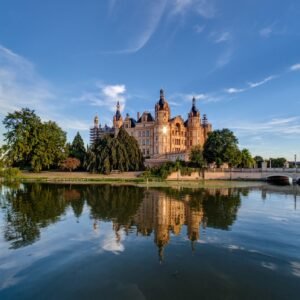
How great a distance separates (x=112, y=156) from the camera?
185 ft

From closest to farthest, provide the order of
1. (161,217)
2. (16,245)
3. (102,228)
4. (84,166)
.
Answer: (16,245)
(102,228)
(161,217)
(84,166)

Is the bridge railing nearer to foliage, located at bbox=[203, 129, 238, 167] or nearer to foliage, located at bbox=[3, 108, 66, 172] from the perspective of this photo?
foliage, located at bbox=[203, 129, 238, 167]

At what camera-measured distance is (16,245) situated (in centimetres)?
1032

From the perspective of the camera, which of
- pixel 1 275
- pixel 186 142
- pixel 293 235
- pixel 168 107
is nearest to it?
pixel 1 275

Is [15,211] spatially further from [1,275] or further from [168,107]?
[168,107]

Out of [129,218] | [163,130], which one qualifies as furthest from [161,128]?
[129,218]

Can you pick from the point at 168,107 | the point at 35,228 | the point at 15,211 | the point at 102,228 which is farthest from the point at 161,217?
the point at 168,107

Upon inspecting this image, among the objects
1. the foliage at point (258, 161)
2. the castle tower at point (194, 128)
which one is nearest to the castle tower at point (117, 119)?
the castle tower at point (194, 128)

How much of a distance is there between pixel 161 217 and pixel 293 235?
22.4 ft

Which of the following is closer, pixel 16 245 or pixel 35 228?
pixel 16 245

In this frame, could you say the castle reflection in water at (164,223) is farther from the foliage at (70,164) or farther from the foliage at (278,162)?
the foliage at (278,162)

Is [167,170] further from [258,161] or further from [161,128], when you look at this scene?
[258,161]

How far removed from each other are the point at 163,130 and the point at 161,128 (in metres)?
0.83

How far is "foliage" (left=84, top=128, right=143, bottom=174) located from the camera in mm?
56250
